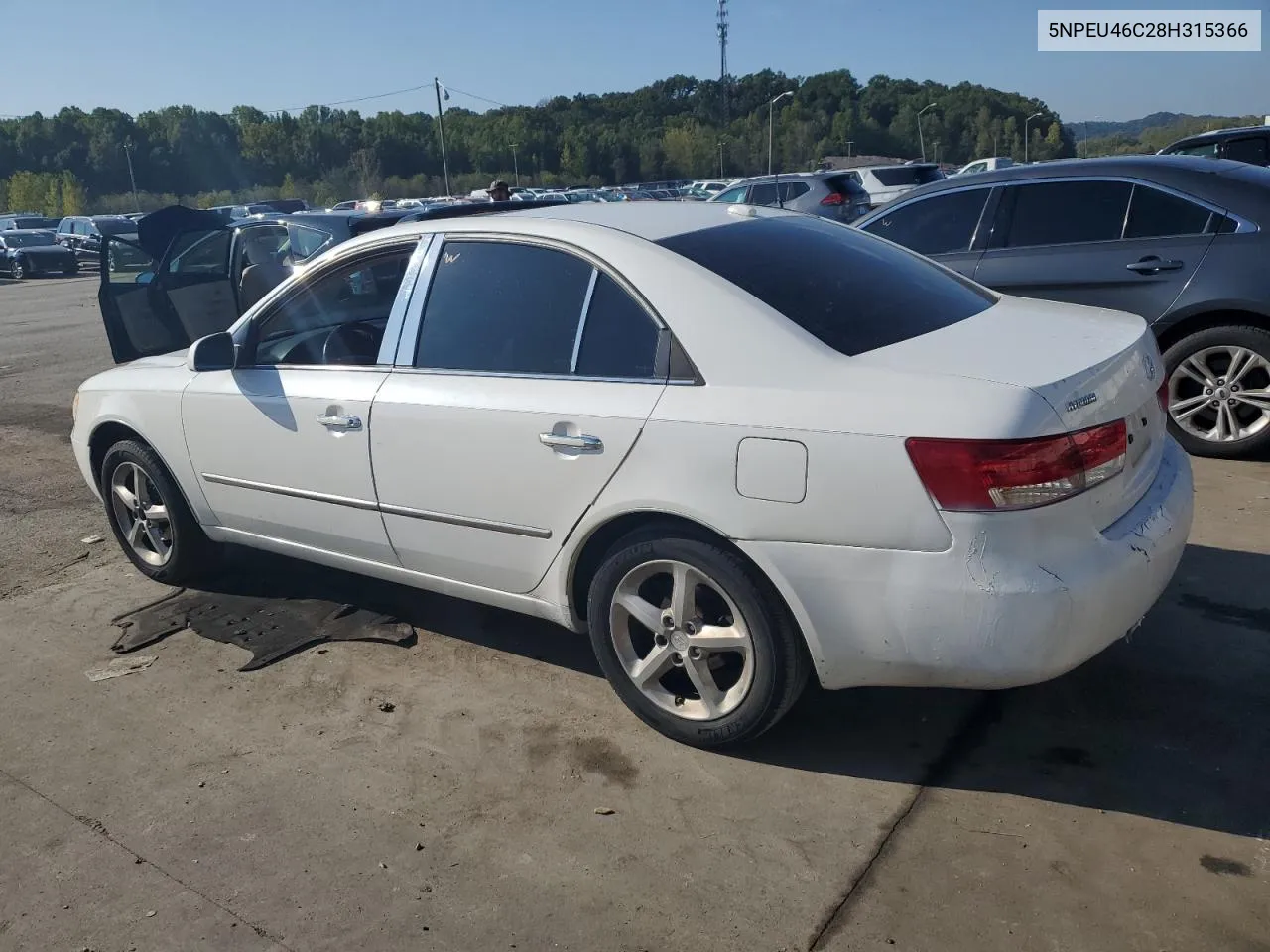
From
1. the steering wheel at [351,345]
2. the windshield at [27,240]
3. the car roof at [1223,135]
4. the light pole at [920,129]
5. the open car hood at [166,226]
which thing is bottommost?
the windshield at [27,240]

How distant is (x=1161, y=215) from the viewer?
5.98 meters

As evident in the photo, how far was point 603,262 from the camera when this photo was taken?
3455mm

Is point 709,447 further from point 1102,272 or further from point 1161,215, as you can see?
point 1161,215

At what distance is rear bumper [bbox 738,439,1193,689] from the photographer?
107 inches

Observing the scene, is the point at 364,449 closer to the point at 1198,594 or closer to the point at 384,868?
the point at 384,868

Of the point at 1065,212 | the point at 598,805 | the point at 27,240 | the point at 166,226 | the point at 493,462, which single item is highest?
the point at 166,226

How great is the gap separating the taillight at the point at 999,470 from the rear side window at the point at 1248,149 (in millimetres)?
13138

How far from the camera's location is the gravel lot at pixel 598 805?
8.67 feet

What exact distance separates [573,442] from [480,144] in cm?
9501

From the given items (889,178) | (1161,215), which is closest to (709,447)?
(1161,215)

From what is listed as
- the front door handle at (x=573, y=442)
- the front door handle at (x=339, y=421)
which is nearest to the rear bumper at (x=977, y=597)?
the front door handle at (x=573, y=442)

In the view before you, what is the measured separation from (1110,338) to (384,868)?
257cm

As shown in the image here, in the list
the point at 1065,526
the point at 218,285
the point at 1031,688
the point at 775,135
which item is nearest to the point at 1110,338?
the point at 1065,526

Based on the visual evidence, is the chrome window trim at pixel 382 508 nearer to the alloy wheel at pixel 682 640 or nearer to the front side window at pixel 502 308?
the alloy wheel at pixel 682 640
